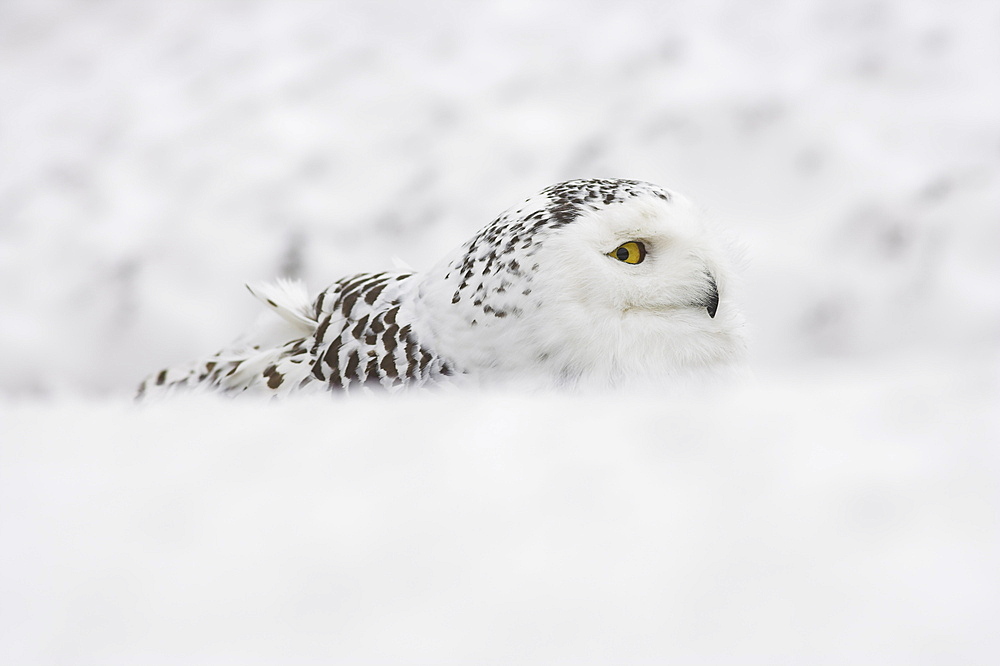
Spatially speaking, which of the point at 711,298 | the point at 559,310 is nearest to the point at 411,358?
the point at 559,310

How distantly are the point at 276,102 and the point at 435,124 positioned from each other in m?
0.51

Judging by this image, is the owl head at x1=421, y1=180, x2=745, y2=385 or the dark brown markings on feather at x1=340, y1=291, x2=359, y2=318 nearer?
the owl head at x1=421, y1=180, x2=745, y2=385

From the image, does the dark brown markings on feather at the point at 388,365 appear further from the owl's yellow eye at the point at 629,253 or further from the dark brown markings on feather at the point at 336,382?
the owl's yellow eye at the point at 629,253

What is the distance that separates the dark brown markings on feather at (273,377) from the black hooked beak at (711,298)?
721mm

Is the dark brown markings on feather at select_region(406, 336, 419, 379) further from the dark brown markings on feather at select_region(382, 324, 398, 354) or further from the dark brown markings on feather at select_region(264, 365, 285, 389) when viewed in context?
the dark brown markings on feather at select_region(264, 365, 285, 389)

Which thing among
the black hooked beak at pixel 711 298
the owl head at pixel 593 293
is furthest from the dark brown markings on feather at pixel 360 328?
the black hooked beak at pixel 711 298

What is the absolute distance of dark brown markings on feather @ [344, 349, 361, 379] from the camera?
1.35 meters

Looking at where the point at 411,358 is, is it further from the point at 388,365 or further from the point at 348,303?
the point at 348,303

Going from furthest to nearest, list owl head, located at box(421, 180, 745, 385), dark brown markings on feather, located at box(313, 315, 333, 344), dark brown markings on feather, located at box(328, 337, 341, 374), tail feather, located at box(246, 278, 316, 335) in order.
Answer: tail feather, located at box(246, 278, 316, 335), dark brown markings on feather, located at box(313, 315, 333, 344), dark brown markings on feather, located at box(328, 337, 341, 374), owl head, located at box(421, 180, 745, 385)

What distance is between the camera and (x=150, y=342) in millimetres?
1944

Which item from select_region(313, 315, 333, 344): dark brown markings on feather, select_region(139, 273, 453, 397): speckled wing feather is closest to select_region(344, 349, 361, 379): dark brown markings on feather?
select_region(139, 273, 453, 397): speckled wing feather

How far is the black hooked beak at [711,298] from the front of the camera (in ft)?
4.50

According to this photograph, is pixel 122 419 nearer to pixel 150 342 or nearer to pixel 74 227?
pixel 150 342

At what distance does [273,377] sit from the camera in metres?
1.45
